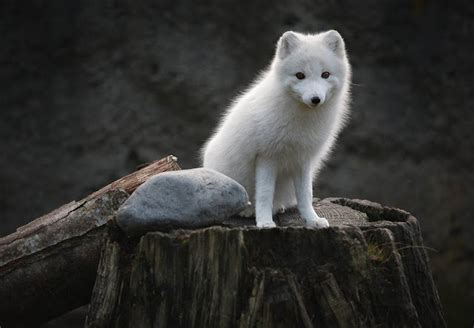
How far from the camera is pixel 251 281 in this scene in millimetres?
3029

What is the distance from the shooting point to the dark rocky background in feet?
21.3

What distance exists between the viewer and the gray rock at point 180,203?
3.13m

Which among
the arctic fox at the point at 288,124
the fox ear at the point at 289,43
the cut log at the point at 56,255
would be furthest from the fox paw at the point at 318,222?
the cut log at the point at 56,255

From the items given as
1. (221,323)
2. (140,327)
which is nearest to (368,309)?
(221,323)

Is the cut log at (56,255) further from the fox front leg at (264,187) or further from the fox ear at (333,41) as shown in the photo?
the fox ear at (333,41)

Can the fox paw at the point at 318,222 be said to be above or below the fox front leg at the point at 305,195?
below

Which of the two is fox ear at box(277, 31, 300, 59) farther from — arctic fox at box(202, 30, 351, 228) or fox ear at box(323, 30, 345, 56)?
fox ear at box(323, 30, 345, 56)

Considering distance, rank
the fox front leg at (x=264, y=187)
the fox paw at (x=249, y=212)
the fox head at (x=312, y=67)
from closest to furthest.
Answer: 1. the fox head at (x=312, y=67)
2. the fox front leg at (x=264, y=187)
3. the fox paw at (x=249, y=212)

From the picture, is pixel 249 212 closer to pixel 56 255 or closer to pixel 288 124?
pixel 288 124

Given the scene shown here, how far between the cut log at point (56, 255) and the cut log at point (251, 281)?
790 millimetres

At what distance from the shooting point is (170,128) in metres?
6.61

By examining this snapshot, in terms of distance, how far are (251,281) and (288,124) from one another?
1.16 m

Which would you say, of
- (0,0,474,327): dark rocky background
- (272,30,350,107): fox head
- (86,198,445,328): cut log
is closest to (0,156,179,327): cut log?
(86,198,445,328): cut log

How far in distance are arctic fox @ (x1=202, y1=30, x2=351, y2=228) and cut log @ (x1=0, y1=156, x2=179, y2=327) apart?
27.6 inches
